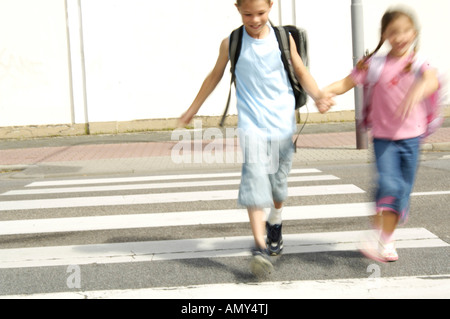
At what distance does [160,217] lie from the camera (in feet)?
21.1

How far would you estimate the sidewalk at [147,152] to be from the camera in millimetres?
10594

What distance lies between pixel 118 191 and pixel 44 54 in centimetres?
868

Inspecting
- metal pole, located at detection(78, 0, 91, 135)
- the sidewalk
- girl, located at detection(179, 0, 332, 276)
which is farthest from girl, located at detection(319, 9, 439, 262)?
metal pole, located at detection(78, 0, 91, 135)

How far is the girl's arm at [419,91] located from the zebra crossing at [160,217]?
746mm

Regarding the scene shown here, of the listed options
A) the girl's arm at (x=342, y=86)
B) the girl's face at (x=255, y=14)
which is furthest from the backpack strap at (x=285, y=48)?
the girl's arm at (x=342, y=86)

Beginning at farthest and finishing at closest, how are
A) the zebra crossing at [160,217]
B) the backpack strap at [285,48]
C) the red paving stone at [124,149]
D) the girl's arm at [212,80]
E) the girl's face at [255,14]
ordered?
the red paving stone at [124,149]
the zebra crossing at [160,217]
the girl's arm at [212,80]
the backpack strap at [285,48]
the girl's face at [255,14]

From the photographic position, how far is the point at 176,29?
1599 cm

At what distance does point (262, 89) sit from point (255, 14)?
477 millimetres

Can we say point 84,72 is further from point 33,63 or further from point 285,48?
point 285,48

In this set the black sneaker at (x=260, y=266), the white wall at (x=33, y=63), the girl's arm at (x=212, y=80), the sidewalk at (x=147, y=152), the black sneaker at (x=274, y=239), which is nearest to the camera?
the black sneaker at (x=260, y=266)

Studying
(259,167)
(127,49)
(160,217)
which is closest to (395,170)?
(259,167)

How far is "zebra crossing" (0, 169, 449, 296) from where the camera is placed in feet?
16.3

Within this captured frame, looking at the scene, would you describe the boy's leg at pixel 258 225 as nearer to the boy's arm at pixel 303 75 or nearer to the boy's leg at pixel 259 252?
the boy's leg at pixel 259 252
